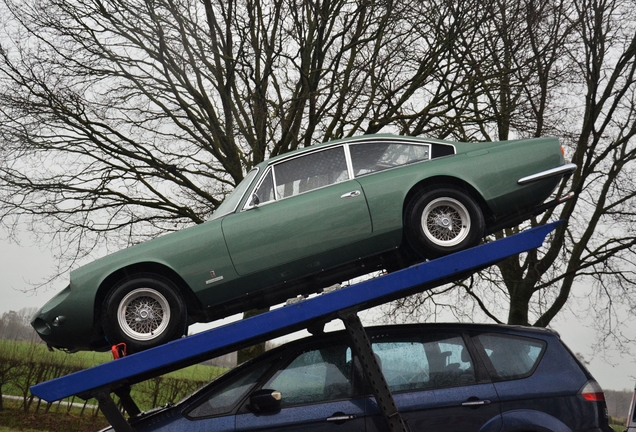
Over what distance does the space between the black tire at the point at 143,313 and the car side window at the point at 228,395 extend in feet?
2.80

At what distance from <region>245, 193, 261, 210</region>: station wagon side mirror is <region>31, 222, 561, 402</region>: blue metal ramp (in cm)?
132

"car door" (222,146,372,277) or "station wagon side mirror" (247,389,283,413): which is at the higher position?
"car door" (222,146,372,277)

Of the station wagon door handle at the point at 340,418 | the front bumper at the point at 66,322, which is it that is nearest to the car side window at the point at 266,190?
the front bumper at the point at 66,322

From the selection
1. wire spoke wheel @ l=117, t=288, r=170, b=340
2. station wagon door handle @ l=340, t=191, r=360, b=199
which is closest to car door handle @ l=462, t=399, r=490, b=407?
station wagon door handle @ l=340, t=191, r=360, b=199

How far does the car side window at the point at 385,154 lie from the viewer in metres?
6.35

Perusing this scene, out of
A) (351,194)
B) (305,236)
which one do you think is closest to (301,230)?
(305,236)

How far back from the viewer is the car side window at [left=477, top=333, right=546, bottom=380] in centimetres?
510

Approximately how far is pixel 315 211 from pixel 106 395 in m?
2.24

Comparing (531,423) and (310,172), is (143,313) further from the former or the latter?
(531,423)

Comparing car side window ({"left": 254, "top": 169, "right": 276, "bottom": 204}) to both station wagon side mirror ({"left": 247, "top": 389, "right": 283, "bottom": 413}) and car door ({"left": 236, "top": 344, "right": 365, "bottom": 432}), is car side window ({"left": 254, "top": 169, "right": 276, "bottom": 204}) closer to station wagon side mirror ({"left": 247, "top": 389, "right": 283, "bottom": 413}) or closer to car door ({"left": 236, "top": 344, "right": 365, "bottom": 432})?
car door ({"left": 236, "top": 344, "right": 365, "bottom": 432})

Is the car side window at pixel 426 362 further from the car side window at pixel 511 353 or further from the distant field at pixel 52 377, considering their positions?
the distant field at pixel 52 377

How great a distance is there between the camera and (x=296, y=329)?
17.3 ft

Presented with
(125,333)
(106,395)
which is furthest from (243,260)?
(106,395)

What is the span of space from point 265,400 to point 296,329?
25.1 inches
